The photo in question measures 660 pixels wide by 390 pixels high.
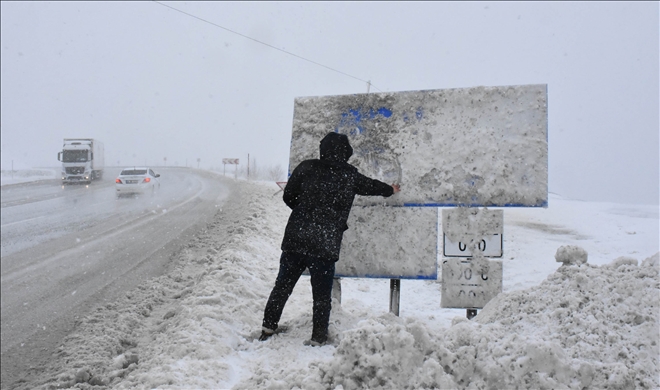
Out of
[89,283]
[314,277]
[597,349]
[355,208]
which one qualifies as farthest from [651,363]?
[89,283]

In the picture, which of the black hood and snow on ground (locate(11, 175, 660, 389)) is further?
the black hood

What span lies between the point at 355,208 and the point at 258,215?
720cm

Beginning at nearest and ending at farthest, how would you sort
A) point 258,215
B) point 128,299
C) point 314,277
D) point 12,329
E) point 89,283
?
1. point 314,277
2. point 12,329
3. point 128,299
4. point 89,283
5. point 258,215

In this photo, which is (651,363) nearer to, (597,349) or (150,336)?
(597,349)

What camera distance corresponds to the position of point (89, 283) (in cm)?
664

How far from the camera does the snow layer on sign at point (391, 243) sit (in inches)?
173

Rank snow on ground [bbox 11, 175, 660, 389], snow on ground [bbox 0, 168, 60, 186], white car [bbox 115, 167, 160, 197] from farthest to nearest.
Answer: snow on ground [bbox 0, 168, 60, 186] < white car [bbox 115, 167, 160, 197] < snow on ground [bbox 11, 175, 660, 389]

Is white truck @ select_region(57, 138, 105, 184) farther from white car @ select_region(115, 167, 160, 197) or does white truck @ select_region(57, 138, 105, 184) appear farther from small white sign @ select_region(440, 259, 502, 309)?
small white sign @ select_region(440, 259, 502, 309)

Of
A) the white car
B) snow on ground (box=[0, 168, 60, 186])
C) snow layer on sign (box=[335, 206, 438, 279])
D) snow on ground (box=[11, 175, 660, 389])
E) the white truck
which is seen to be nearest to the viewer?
snow on ground (box=[11, 175, 660, 389])

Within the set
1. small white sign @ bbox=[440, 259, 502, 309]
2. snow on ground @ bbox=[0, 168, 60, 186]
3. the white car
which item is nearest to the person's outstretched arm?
small white sign @ bbox=[440, 259, 502, 309]

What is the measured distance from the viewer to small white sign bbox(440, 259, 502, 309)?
4277 mm

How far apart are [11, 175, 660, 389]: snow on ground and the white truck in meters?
22.4

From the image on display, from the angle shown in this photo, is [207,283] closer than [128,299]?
Yes

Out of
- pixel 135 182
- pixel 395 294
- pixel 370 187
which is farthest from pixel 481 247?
pixel 135 182
